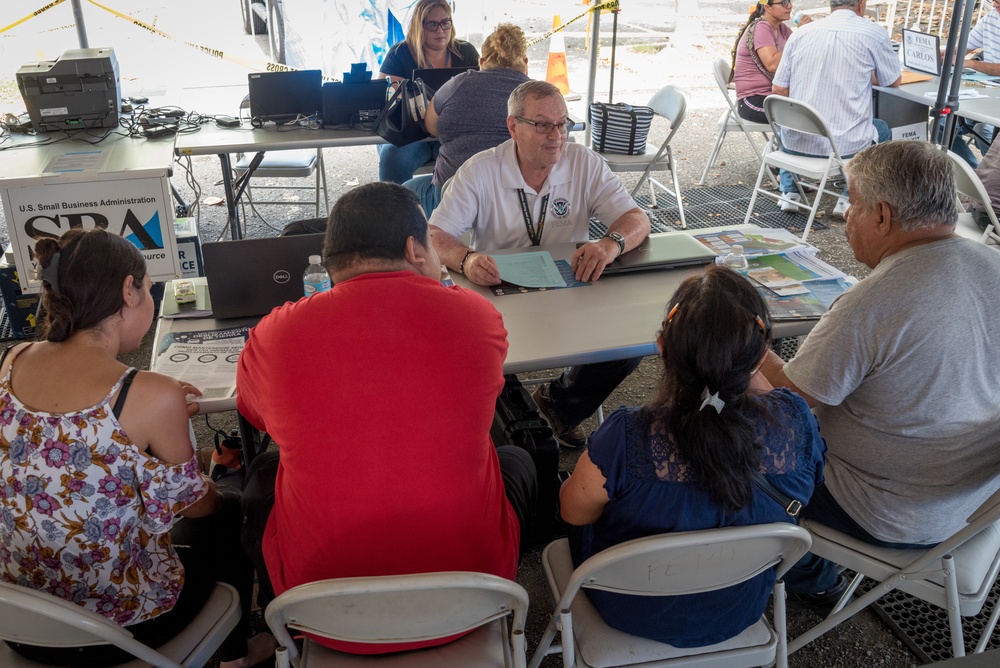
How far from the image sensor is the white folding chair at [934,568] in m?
1.77

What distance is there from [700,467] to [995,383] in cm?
83

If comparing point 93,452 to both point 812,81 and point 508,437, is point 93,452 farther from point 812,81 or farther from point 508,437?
point 812,81

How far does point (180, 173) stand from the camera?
5977mm

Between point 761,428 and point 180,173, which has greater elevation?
point 761,428

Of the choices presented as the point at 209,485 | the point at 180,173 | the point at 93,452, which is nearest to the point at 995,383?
the point at 209,485

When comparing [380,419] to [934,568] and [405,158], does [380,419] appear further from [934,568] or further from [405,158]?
[405,158]

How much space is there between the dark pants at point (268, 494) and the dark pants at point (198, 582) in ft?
0.17

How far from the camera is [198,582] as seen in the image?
176cm

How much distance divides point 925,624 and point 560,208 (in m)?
1.71

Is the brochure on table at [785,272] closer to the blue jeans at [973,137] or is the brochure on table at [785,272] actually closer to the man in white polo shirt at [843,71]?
the man in white polo shirt at [843,71]

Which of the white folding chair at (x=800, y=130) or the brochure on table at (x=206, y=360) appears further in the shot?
the white folding chair at (x=800, y=130)

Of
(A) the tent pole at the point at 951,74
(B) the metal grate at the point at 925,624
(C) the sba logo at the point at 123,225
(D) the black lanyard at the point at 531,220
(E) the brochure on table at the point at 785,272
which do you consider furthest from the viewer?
(A) the tent pole at the point at 951,74

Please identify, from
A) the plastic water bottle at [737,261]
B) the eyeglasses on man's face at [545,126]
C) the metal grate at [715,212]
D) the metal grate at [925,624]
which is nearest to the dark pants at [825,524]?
the metal grate at [925,624]

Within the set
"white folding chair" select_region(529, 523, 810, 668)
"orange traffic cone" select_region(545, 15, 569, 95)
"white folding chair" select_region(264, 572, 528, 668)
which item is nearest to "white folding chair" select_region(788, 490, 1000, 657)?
"white folding chair" select_region(529, 523, 810, 668)
